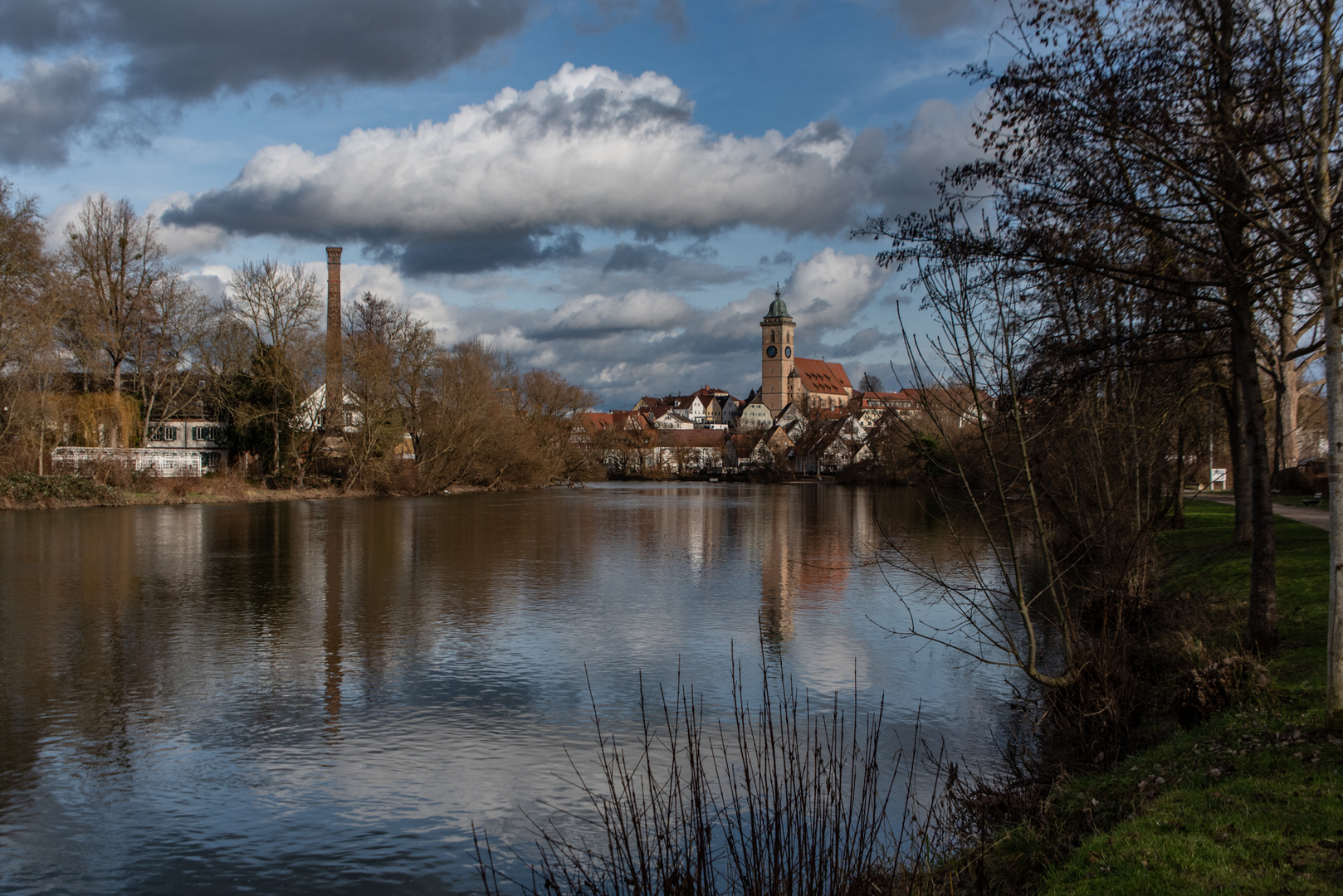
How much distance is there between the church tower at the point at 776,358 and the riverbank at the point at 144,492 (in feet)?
409

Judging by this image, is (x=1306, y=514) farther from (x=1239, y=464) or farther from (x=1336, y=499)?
(x=1336, y=499)

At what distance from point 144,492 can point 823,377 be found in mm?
151221

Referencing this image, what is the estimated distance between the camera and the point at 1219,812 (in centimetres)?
550

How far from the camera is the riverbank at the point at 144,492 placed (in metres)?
37.8

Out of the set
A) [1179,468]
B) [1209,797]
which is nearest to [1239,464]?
[1179,468]

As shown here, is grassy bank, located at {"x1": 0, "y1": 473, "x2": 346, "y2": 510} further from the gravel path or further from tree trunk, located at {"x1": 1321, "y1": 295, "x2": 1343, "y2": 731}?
tree trunk, located at {"x1": 1321, "y1": 295, "x2": 1343, "y2": 731}

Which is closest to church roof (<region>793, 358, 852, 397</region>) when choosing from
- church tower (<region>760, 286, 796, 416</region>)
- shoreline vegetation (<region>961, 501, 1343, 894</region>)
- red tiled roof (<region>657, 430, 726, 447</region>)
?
church tower (<region>760, 286, 796, 416</region>)

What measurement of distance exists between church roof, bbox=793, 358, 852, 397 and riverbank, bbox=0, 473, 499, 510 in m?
131

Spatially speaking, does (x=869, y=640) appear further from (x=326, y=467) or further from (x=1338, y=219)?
(x=326, y=467)

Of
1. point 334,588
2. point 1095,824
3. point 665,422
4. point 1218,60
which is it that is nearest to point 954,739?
point 1095,824

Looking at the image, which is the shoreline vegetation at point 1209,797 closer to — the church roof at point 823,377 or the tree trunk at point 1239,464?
the tree trunk at point 1239,464

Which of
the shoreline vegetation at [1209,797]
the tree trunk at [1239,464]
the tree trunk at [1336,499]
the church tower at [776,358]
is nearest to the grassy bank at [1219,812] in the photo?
the shoreline vegetation at [1209,797]

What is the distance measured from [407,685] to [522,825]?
4.32 metres

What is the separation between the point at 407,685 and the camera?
10.9 meters
